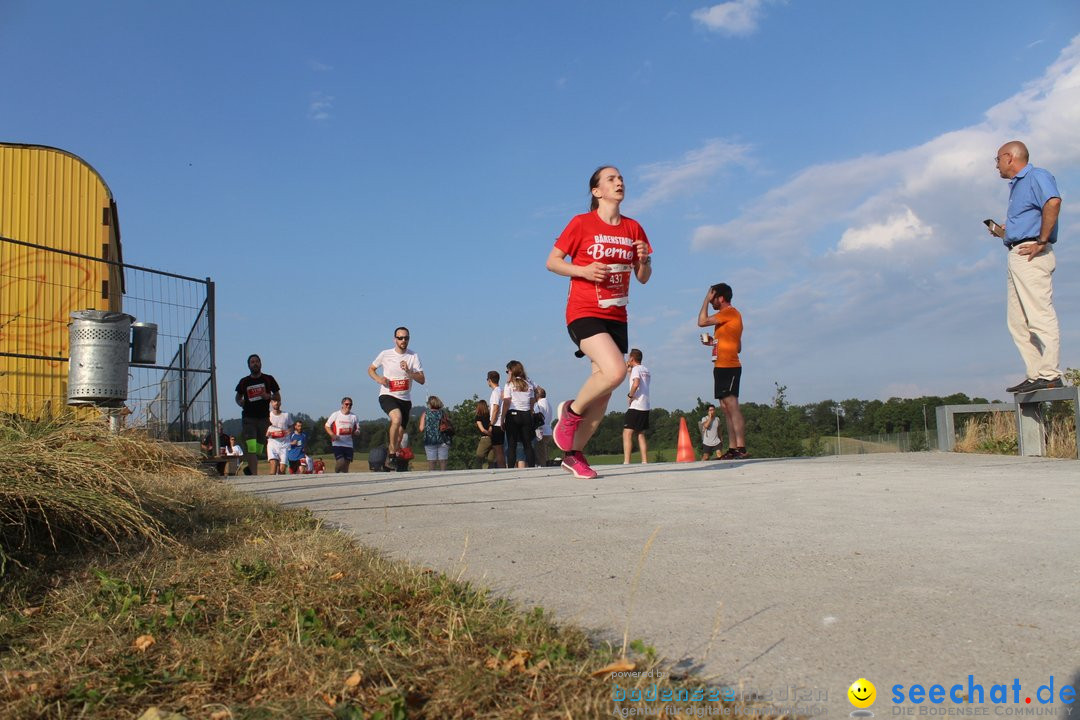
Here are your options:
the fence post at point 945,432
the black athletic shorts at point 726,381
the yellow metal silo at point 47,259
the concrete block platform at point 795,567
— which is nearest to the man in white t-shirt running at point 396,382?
the yellow metal silo at point 47,259

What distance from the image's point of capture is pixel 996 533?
10.8 ft

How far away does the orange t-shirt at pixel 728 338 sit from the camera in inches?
400

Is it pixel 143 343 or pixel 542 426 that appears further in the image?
pixel 542 426

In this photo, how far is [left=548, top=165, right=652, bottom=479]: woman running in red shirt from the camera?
5.88m

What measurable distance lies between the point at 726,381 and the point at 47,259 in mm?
8360

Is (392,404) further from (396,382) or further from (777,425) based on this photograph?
(777,425)

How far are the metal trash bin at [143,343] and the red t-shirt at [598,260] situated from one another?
4972 millimetres

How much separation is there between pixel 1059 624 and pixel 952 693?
0.62m

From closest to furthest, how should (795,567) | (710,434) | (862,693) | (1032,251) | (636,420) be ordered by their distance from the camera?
(862,693) < (795,567) < (1032,251) < (636,420) < (710,434)

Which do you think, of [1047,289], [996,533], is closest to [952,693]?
[996,533]

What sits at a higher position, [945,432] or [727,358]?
[727,358]

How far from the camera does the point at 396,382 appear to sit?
10.9m

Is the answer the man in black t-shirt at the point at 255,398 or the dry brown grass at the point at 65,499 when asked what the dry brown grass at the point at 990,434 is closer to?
the dry brown grass at the point at 65,499

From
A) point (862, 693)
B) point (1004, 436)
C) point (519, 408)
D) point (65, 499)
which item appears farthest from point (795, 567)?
point (519, 408)
